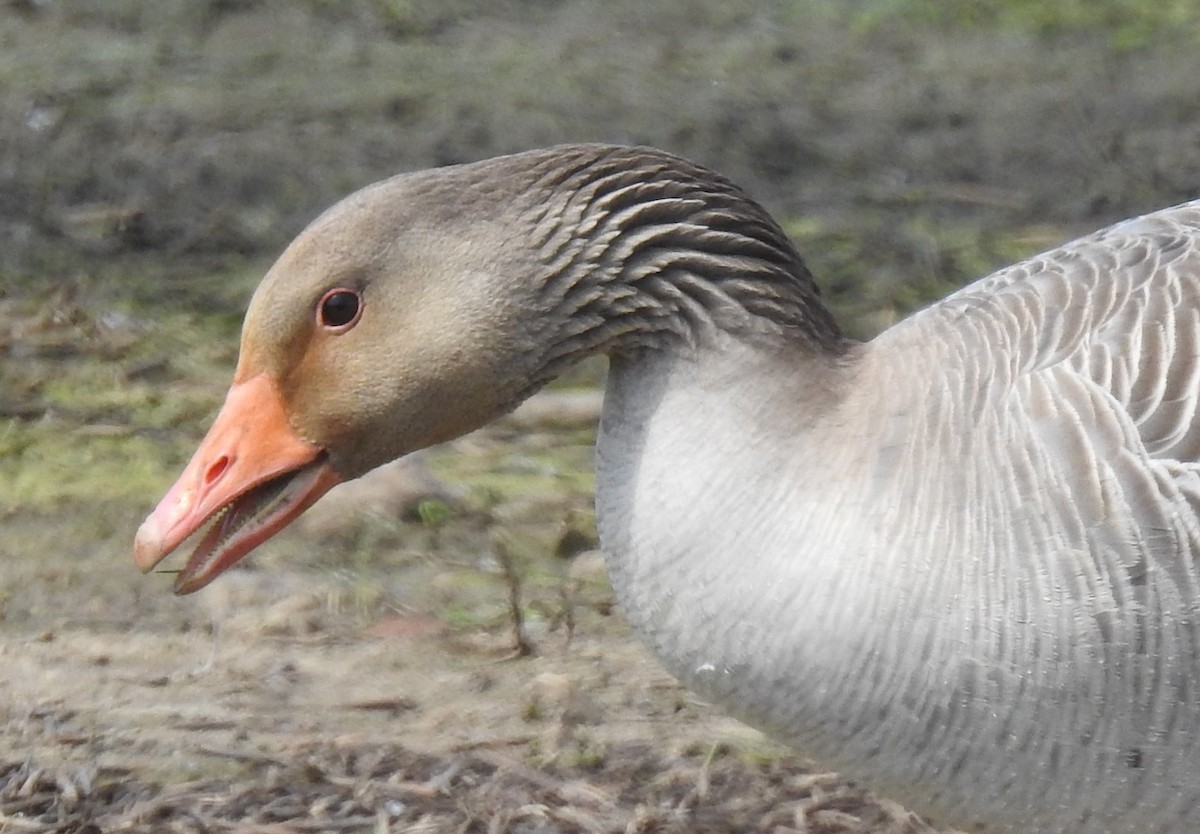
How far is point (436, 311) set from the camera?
4.06 metres

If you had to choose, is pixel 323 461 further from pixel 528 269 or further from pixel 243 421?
pixel 528 269

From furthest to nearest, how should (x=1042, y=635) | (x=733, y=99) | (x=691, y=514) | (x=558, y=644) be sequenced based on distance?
(x=733, y=99)
(x=558, y=644)
(x=691, y=514)
(x=1042, y=635)

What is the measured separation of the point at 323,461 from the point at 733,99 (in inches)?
270

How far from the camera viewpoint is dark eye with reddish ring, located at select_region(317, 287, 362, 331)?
4.06 meters

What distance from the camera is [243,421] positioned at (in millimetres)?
4094

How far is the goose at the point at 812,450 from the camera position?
3.70 meters

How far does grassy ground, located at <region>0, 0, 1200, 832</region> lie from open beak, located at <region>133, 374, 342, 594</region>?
3.78 ft

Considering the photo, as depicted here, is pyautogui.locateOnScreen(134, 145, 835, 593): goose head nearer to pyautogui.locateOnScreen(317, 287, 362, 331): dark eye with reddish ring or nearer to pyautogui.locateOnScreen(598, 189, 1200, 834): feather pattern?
pyautogui.locateOnScreen(317, 287, 362, 331): dark eye with reddish ring

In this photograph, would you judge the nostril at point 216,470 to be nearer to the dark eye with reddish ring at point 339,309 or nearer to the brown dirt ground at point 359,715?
the dark eye with reddish ring at point 339,309

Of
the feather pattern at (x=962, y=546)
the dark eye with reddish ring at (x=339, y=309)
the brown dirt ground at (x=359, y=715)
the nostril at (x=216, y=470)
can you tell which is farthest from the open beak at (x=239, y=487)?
the brown dirt ground at (x=359, y=715)

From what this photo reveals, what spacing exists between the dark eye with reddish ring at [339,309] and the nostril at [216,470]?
0.36 m

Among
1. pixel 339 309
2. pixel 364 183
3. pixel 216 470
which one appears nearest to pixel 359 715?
pixel 216 470

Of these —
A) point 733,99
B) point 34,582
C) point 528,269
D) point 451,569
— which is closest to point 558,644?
point 451,569

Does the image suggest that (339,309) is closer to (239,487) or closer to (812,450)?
(239,487)
